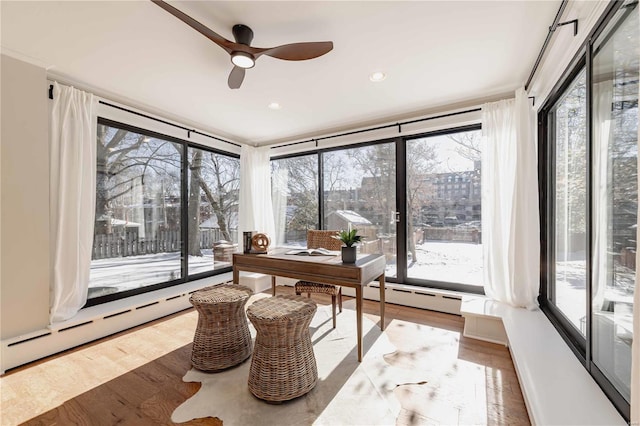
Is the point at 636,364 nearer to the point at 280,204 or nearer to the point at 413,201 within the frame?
the point at 413,201

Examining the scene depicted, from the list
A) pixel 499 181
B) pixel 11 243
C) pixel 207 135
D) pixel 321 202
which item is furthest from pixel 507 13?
pixel 11 243

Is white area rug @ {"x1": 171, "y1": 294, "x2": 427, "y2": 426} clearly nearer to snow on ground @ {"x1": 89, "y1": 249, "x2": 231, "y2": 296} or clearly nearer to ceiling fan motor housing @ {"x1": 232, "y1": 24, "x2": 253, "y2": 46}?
snow on ground @ {"x1": 89, "y1": 249, "x2": 231, "y2": 296}

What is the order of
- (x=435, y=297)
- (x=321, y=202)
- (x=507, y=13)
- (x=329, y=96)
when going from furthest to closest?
1. (x=321, y=202)
2. (x=435, y=297)
3. (x=329, y=96)
4. (x=507, y=13)

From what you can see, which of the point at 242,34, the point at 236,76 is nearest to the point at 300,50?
the point at 242,34

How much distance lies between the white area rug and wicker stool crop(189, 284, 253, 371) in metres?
0.08

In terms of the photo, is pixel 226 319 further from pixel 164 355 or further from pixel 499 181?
pixel 499 181

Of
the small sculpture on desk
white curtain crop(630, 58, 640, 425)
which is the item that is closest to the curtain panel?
white curtain crop(630, 58, 640, 425)

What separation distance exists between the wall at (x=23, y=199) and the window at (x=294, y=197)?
2.80 meters

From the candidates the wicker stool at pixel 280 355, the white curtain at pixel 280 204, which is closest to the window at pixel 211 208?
the white curtain at pixel 280 204

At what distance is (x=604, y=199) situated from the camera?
1392mm

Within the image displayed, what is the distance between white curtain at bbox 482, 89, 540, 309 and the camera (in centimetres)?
242

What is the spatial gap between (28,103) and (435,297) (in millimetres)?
4254

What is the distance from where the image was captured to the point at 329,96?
2844 millimetres

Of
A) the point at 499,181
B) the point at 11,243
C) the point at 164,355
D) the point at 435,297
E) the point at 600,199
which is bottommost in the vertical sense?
the point at 164,355
